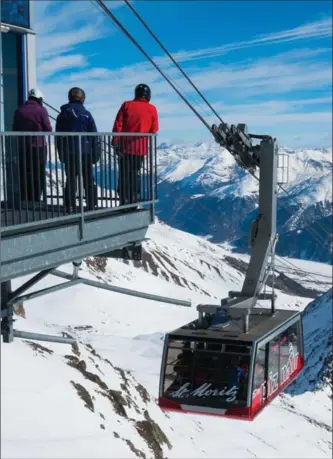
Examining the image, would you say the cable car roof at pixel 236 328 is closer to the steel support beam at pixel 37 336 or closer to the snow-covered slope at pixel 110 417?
the snow-covered slope at pixel 110 417

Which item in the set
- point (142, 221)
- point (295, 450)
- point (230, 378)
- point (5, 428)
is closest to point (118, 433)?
point (5, 428)

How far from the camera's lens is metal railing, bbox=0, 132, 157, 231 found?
10227mm

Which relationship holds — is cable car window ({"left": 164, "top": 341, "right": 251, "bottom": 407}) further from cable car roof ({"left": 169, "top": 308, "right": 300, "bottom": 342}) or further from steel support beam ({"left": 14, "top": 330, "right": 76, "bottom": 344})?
steel support beam ({"left": 14, "top": 330, "right": 76, "bottom": 344})

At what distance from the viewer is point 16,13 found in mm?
14438

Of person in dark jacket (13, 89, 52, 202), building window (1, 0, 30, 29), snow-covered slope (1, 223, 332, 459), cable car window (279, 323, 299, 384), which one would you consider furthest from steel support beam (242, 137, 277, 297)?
person in dark jacket (13, 89, 52, 202)

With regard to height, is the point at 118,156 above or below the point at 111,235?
above

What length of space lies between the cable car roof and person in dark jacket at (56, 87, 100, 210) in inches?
192

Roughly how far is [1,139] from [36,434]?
39.3 meters

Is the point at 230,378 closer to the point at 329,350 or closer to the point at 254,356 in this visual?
the point at 254,356

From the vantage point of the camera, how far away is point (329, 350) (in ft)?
547

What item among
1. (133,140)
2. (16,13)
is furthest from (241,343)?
(16,13)

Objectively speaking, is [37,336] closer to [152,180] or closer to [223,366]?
[152,180]

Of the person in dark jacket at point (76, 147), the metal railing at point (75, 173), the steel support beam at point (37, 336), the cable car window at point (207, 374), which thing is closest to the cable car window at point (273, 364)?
the cable car window at point (207, 374)

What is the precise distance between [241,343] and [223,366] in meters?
0.85
